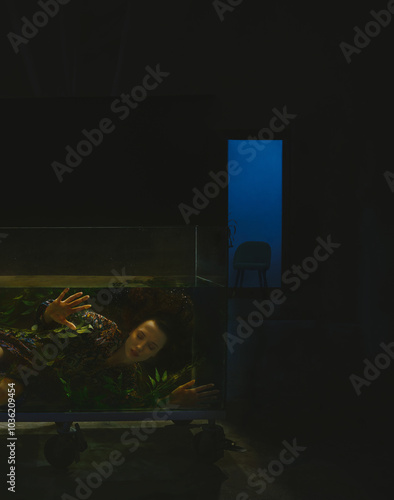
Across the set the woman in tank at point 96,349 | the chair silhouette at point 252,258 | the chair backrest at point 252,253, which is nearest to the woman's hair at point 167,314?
the woman in tank at point 96,349

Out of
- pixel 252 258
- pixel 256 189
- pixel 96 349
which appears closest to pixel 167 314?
pixel 96 349

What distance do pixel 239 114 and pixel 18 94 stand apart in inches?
53.1

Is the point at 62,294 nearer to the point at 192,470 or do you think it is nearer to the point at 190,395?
the point at 190,395

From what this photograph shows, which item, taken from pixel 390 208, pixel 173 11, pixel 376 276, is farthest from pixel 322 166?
pixel 173 11

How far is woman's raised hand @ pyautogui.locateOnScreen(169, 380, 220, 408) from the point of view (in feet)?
6.81

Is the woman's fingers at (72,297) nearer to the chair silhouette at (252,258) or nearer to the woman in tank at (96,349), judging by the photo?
the woman in tank at (96,349)

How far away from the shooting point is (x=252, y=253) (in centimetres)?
502

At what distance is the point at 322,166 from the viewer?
341cm

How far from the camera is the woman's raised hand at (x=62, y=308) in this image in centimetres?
199

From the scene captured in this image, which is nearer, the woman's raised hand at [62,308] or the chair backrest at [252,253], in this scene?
the woman's raised hand at [62,308]

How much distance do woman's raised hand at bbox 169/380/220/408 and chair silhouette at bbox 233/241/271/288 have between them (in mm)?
2370

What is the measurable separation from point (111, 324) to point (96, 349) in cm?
12

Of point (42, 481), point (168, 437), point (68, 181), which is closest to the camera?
point (42, 481)

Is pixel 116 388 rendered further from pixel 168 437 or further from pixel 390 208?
pixel 390 208
